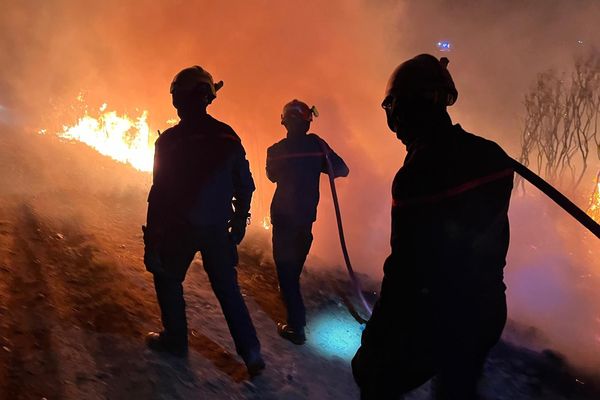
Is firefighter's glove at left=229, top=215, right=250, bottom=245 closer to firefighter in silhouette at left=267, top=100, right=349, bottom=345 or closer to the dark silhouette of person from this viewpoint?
firefighter in silhouette at left=267, top=100, right=349, bottom=345

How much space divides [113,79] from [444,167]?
826 inches

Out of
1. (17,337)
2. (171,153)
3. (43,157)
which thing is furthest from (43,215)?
(43,157)

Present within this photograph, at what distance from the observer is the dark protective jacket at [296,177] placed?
13.8 ft

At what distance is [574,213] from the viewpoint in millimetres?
1682

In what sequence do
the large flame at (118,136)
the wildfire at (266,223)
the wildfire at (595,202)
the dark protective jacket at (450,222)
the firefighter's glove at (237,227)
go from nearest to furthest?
the dark protective jacket at (450,222) < the firefighter's glove at (237,227) < the wildfire at (266,223) < the large flame at (118,136) < the wildfire at (595,202)

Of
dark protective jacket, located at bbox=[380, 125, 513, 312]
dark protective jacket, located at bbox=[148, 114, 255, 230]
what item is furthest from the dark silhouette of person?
dark protective jacket, located at bbox=[148, 114, 255, 230]

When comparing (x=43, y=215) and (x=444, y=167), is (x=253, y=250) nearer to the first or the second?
(x=43, y=215)

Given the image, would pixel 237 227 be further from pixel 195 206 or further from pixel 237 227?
pixel 195 206

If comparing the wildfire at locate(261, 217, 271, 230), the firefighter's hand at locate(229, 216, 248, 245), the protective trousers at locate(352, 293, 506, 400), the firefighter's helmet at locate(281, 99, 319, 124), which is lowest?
the protective trousers at locate(352, 293, 506, 400)

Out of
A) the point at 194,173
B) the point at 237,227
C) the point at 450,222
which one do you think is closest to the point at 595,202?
the point at 237,227

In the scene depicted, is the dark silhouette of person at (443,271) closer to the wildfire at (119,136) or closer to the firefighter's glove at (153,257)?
the firefighter's glove at (153,257)

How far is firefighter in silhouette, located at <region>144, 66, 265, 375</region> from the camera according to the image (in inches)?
119

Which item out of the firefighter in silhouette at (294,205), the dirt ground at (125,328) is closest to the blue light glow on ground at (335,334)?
the dirt ground at (125,328)

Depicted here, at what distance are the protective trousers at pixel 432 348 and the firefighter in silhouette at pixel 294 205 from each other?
2.52 m
